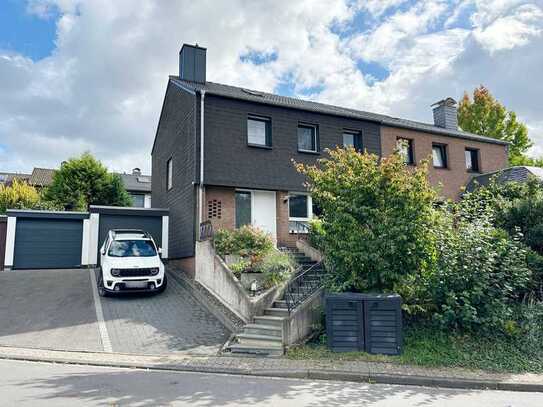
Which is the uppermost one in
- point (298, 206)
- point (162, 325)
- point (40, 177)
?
point (40, 177)

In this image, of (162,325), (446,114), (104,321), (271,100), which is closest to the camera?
(162,325)

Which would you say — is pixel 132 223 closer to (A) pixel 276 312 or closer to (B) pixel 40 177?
(A) pixel 276 312

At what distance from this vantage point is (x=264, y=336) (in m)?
8.56

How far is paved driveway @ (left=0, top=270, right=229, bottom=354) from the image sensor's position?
8.69 m

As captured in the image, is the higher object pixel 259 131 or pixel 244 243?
pixel 259 131

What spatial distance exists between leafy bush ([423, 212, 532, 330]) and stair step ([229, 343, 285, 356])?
3.27 meters

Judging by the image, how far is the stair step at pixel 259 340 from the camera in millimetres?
8352

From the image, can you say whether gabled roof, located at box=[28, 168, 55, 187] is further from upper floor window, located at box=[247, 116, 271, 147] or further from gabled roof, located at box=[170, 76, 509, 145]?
upper floor window, located at box=[247, 116, 271, 147]

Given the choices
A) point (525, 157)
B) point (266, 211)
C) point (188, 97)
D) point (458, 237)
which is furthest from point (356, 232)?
point (525, 157)

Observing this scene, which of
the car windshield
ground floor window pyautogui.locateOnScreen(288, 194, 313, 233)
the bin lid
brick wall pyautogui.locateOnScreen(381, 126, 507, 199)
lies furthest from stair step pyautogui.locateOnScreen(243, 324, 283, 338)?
brick wall pyautogui.locateOnScreen(381, 126, 507, 199)

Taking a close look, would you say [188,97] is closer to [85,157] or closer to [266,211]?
[266,211]

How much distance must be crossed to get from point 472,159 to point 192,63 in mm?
15128

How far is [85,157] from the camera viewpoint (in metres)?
26.1

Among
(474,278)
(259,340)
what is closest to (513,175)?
(474,278)
